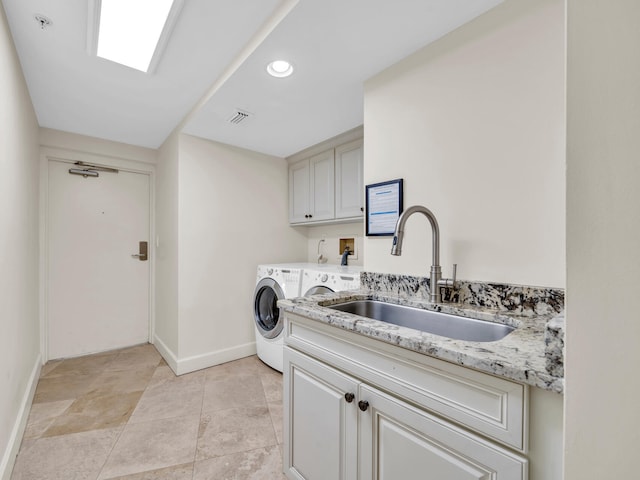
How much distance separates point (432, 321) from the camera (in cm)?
126

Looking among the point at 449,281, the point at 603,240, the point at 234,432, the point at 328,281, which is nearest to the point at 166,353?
the point at 234,432

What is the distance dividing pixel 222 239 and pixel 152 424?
1.52 meters

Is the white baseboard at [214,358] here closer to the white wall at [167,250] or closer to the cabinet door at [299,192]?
the white wall at [167,250]

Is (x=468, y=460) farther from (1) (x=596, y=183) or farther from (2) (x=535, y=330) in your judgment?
(1) (x=596, y=183)

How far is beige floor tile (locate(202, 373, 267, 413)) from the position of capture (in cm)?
207

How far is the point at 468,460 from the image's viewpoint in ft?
2.39

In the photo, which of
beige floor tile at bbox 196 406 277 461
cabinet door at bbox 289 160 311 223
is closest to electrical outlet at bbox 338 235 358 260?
cabinet door at bbox 289 160 311 223

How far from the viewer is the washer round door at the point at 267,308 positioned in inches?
101

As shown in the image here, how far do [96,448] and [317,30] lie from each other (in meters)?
2.46

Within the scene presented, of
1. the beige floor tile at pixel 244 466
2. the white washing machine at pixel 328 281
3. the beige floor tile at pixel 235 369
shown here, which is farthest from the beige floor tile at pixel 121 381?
the white washing machine at pixel 328 281

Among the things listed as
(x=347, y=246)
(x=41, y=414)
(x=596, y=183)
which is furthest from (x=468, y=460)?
(x=41, y=414)

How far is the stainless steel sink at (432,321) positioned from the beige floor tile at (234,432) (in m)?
0.97

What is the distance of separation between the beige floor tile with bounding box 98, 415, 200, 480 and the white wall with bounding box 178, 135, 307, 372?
77 centimetres

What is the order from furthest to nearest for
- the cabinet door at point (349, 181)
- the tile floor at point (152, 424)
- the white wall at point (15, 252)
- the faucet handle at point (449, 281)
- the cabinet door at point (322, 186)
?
the cabinet door at point (322, 186) < the cabinet door at point (349, 181) < the tile floor at point (152, 424) < the white wall at point (15, 252) < the faucet handle at point (449, 281)
